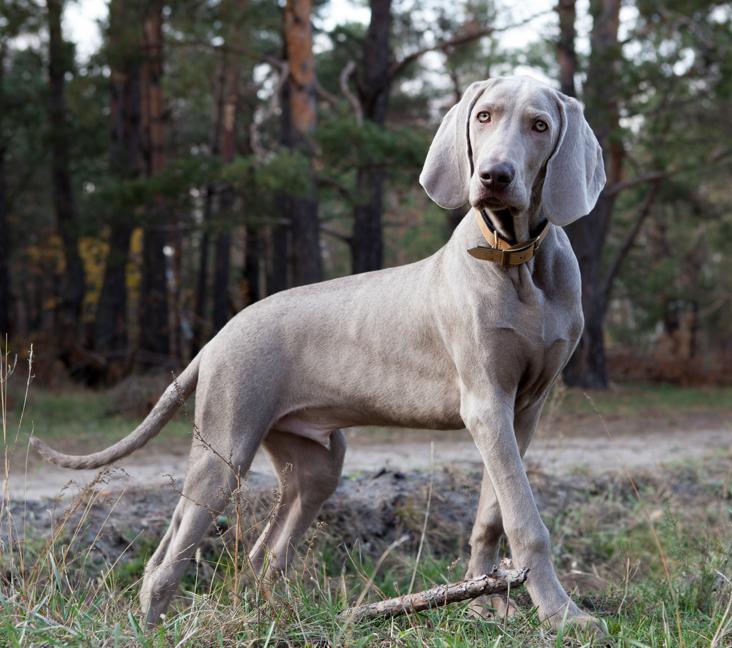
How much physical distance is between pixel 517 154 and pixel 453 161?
0.36m

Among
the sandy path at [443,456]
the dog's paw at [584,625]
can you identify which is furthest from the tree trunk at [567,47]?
the dog's paw at [584,625]

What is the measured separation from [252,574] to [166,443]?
24.5 feet

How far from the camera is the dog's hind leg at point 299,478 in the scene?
4.18m

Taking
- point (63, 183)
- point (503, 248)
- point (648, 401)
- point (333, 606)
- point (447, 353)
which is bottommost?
point (648, 401)

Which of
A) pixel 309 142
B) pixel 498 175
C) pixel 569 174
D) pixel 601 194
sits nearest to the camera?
pixel 498 175

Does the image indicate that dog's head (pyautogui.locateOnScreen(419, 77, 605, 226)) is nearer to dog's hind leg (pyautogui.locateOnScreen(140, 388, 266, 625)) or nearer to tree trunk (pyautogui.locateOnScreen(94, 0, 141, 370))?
dog's hind leg (pyautogui.locateOnScreen(140, 388, 266, 625))

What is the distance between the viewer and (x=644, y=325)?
28078mm

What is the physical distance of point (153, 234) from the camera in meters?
19.5

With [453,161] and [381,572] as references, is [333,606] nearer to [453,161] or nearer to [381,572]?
[453,161]

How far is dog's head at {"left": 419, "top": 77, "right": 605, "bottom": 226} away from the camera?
3070mm

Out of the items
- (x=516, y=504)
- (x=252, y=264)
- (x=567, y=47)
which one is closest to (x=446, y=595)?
(x=516, y=504)

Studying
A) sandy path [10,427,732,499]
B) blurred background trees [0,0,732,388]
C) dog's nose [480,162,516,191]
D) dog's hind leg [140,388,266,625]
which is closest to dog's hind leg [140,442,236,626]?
dog's hind leg [140,388,266,625]

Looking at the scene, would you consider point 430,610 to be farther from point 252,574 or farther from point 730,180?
point 730,180

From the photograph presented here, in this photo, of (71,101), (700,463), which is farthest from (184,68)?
(700,463)
